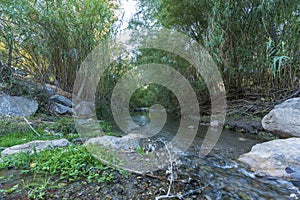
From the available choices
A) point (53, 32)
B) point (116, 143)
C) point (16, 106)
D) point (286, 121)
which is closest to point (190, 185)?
point (116, 143)

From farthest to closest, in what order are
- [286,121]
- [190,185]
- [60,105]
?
[60,105]
[286,121]
[190,185]

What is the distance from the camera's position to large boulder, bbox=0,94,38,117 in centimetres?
344

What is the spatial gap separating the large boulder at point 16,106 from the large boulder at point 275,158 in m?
3.93

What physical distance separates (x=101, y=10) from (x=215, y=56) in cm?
310

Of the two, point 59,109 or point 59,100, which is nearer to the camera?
point 59,109

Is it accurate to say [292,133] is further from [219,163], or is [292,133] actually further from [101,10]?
[101,10]

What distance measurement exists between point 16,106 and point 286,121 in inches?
199

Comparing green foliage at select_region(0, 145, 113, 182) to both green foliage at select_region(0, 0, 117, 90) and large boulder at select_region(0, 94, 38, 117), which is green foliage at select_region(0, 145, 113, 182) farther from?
green foliage at select_region(0, 0, 117, 90)

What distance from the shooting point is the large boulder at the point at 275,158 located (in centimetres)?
185

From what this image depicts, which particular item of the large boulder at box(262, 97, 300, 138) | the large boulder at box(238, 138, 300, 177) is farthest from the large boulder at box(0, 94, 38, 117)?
the large boulder at box(262, 97, 300, 138)

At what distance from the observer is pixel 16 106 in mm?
3568

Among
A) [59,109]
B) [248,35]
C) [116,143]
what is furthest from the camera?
[248,35]

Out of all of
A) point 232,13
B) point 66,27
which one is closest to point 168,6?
point 232,13

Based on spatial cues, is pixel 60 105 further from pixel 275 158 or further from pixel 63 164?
pixel 275 158
